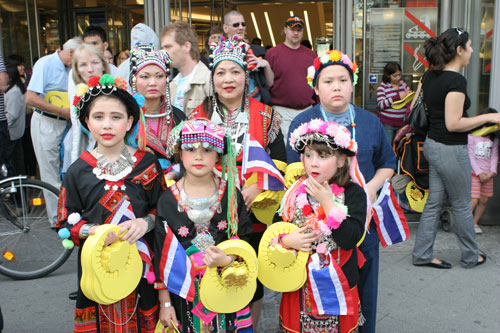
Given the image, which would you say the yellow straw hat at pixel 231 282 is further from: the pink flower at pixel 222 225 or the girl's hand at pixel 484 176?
the girl's hand at pixel 484 176

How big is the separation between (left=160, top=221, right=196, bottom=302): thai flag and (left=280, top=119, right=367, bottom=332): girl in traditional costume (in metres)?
0.43

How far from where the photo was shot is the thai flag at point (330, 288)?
2.37m

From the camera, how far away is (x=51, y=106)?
4.81 m

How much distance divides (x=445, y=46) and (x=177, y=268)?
10.2 ft

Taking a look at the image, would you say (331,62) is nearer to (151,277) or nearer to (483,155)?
(151,277)

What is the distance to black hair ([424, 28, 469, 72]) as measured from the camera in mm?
4191

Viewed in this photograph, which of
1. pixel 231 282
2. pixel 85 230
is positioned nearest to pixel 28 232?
pixel 85 230

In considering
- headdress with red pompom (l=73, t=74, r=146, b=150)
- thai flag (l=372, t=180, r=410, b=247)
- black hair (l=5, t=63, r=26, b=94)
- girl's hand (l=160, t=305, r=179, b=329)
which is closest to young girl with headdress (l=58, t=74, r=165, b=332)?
headdress with red pompom (l=73, t=74, r=146, b=150)

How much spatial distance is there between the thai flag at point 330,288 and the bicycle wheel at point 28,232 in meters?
2.89

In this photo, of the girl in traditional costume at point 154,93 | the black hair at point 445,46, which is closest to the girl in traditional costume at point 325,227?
the girl in traditional costume at point 154,93

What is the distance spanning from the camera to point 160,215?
8.05 ft

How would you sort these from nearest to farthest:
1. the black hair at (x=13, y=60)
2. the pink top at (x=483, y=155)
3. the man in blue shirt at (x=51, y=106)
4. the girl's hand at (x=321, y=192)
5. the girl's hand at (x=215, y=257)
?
1. the girl's hand at (x=215, y=257)
2. the girl's hand at (x=321, y=192)
3. the man in blue shirt at (x=51, y=106)
4. the pink top at (x=483, y=155)
5. the black hair at (x=13, y=60)

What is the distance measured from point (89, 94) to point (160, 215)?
707 mm

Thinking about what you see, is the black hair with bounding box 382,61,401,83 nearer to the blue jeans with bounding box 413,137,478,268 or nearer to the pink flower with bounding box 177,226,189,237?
the blue jeans with bounding box 413,137,478,268
